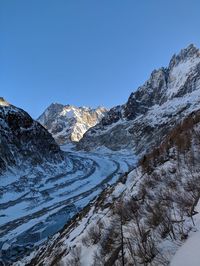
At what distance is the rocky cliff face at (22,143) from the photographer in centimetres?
6004

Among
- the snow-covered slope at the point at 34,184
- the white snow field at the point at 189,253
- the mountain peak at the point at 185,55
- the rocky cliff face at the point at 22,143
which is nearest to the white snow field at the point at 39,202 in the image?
the snow-covered slope at the point at 34,184

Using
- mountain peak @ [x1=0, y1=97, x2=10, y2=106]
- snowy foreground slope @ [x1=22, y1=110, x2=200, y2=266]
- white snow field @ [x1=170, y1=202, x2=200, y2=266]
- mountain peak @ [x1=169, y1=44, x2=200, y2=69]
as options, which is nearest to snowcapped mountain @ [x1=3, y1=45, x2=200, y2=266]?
snowy foreground slope @ [x1=22, y1=110, x2=200, y2=266]

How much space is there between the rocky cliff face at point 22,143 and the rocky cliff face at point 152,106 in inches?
1806

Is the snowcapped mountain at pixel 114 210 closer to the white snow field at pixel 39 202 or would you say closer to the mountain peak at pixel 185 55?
the white snow field at pixel 39 202

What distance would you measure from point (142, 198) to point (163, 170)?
1768 mm

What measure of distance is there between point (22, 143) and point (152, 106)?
105m

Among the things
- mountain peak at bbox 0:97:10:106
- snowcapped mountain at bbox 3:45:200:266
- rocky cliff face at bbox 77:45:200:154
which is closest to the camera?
snowcapped mountain at bbox 3:45:200:266

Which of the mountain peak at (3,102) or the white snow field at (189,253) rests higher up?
the mountain peak at (3,102)

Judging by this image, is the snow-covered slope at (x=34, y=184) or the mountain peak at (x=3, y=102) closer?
the snow-covered slope at (x=34, y=184)

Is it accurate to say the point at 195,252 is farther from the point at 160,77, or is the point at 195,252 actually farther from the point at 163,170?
the point at 160,77

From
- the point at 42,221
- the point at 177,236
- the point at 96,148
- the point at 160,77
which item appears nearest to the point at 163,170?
the point at 177,236

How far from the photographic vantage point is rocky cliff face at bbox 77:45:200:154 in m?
121

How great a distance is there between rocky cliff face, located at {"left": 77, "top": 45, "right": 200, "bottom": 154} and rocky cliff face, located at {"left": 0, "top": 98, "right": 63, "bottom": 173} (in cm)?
4588

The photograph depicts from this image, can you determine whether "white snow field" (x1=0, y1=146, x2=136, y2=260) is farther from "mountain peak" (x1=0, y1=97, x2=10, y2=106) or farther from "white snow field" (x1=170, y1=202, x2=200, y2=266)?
"white snow field" (x1=170, y1=202, x2=200, y2=266)
